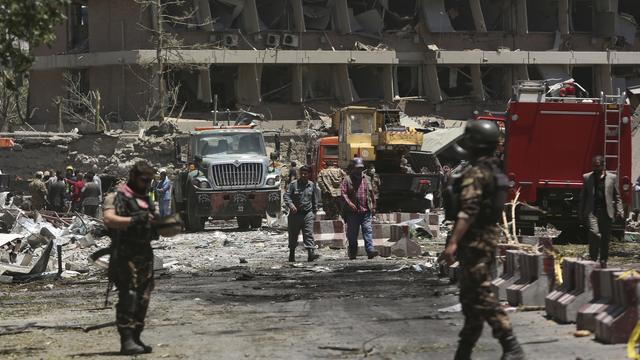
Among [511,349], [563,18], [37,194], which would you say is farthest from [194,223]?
[563,18]

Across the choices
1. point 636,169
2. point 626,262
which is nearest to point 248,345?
point 626,262

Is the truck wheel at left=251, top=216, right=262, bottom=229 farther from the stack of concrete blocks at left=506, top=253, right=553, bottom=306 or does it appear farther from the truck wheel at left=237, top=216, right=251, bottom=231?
the stack of concrete blocks at left=506, top=253, right=553, bottom=306

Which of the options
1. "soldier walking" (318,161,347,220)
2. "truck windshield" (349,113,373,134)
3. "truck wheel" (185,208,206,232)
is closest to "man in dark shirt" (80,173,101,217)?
"truck wheel" (185,208,206,232)

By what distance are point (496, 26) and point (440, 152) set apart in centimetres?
1644

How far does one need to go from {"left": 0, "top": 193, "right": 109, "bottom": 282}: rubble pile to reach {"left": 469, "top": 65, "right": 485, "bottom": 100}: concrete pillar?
2835 centimetres

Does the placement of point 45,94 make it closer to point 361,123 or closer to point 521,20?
point 521,20

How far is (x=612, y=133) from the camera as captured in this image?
2169cm

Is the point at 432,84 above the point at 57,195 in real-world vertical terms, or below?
above

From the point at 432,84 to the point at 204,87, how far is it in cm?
1078

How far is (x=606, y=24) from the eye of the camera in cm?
5838

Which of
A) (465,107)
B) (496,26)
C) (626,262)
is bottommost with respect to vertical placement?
(626,262)

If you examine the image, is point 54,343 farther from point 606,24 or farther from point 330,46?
point 606,24

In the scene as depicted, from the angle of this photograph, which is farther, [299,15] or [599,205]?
[299,15]

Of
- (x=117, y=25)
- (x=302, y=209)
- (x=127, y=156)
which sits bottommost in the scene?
(x=302, y=209)
